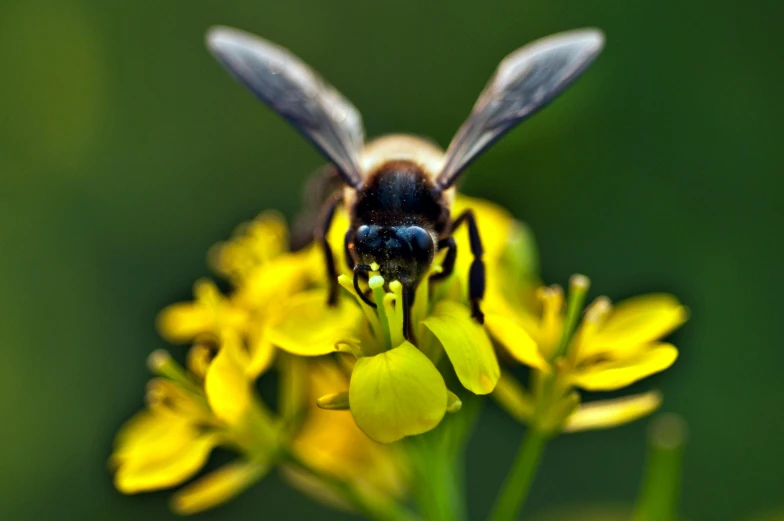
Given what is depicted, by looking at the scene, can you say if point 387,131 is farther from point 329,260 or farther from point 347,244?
point 347,244

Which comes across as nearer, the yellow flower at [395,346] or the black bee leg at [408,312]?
the yellow flower at [395,346]

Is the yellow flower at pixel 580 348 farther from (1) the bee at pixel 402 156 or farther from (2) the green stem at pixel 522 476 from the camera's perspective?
(1) the bee at pixel 402 156

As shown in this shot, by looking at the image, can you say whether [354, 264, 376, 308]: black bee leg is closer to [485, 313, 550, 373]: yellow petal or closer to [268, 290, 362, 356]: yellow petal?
[268, 290, 362, 356]: yellow petal

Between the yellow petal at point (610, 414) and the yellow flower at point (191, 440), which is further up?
the yellow flower at point (191, 440)

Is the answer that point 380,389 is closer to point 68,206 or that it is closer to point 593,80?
point 593,80

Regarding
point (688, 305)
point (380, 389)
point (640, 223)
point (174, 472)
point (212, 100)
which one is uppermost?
point (212, 100)

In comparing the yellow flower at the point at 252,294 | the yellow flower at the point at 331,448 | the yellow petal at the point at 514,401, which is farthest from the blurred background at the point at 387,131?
the yellow petal at the point at 514,401

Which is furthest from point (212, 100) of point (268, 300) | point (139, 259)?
point (268, 300)
